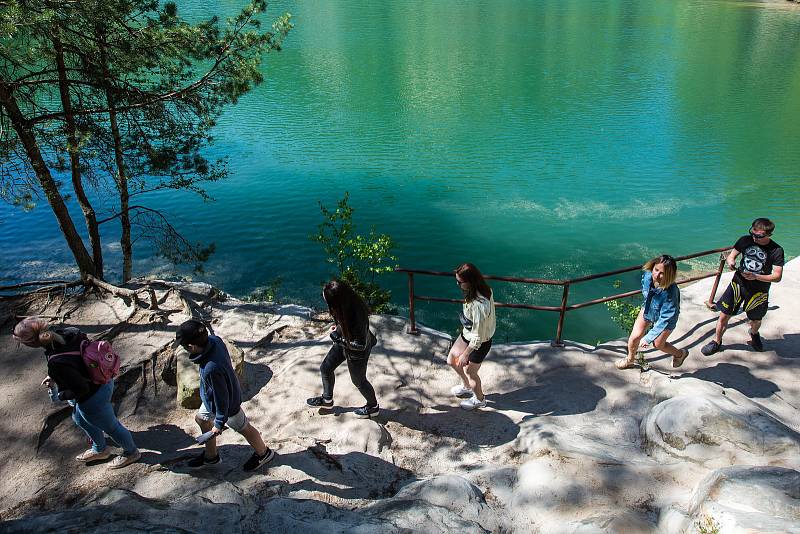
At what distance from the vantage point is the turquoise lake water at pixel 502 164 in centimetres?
1487

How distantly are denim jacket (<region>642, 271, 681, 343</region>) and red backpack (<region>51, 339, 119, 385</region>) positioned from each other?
5.12 m

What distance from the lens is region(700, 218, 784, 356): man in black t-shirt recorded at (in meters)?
5.66

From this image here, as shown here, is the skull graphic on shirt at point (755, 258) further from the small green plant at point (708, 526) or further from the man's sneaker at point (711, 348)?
the small green plant at point (708, 526)

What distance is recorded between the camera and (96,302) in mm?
7809

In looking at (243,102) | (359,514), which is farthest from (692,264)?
(243,102)

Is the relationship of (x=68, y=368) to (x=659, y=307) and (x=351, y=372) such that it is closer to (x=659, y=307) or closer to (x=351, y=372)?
(x=351, y=372)

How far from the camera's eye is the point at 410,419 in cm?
559

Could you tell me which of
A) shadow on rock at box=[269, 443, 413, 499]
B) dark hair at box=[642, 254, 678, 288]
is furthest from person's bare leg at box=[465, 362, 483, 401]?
dark hair at box=[642, 254, 678, 288]

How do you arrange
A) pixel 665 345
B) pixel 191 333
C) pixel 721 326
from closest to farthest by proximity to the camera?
pixel 191 333, pixel 665 345, pixel 721 326

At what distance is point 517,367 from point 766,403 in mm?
2562

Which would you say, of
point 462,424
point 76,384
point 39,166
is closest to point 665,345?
point 462,424

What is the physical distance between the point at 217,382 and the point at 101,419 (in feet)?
4.17

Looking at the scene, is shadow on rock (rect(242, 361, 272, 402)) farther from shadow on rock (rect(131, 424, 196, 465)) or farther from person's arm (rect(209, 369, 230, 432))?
→ person's arm (rect(209, 369, 230, 432))

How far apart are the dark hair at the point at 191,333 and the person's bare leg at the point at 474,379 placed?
2.63 m
